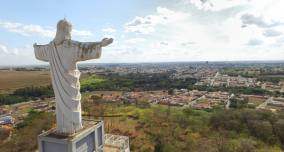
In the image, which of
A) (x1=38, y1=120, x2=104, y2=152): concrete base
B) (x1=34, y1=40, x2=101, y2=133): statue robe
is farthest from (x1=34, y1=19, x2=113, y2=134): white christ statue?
(x1=38, y1=120, x2=104, y2=152): concrete base

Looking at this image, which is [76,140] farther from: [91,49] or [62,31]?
[62,31]

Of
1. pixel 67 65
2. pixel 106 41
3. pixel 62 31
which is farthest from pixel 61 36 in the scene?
pixel 106 41

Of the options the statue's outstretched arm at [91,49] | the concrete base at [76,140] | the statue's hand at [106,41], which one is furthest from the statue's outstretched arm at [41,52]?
the concrete base at [76,140]

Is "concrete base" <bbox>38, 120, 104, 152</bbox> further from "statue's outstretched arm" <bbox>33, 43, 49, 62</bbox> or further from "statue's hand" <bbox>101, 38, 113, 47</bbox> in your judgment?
"statue's hand" <bbox>101, 38, 113, 47</bbox>

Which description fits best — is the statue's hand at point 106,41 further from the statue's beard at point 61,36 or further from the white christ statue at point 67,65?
the statue's beard at point 61,36

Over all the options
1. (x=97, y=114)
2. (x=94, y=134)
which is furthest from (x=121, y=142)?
(x=97, y=114)

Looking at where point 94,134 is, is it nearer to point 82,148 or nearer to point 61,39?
point 82,148

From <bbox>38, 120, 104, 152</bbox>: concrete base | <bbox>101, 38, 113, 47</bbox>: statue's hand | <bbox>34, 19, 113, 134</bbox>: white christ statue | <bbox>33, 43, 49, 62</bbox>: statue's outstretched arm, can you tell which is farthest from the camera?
<bbox>33, 43, 49, 62</bbox>: statue's outstretched arm
